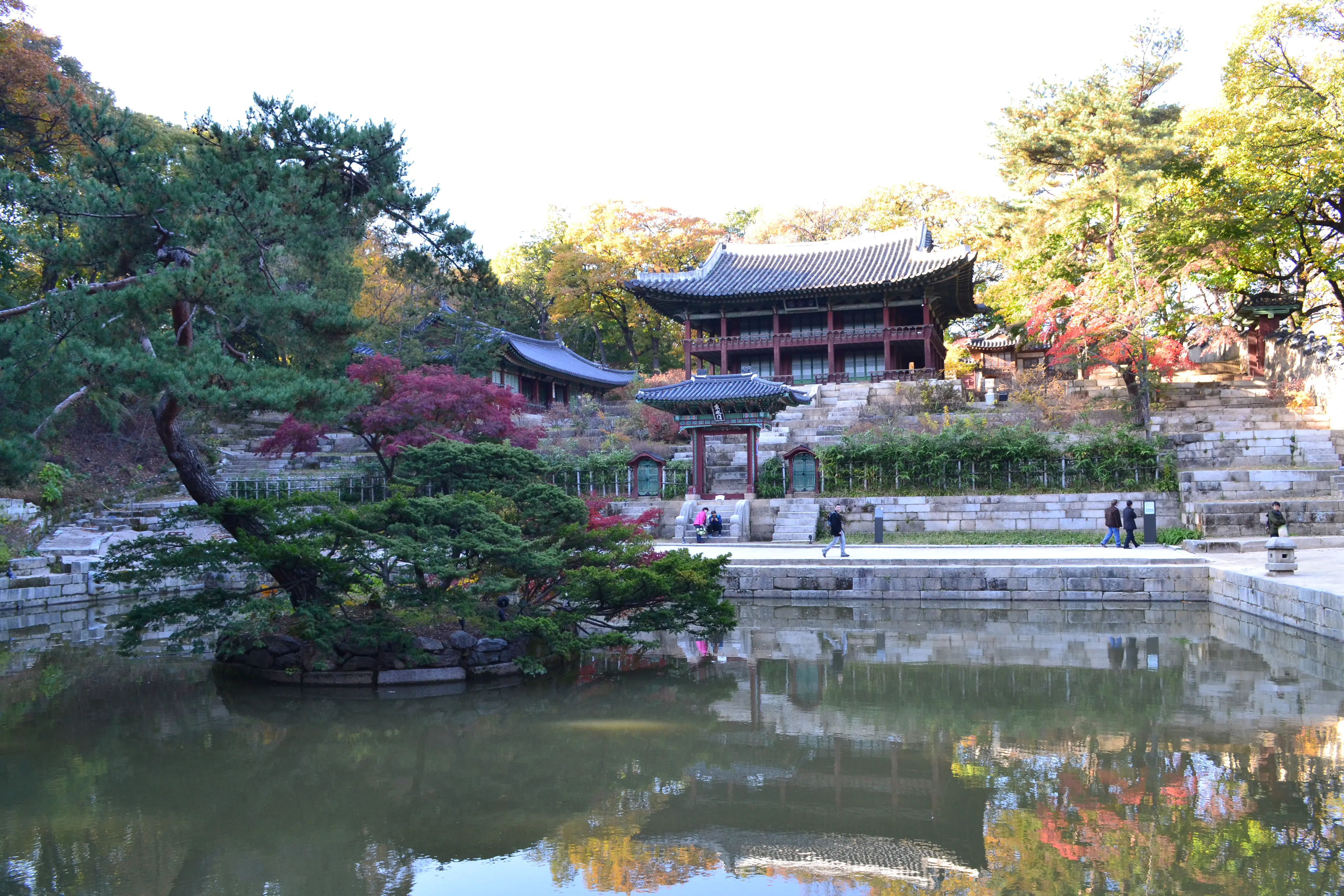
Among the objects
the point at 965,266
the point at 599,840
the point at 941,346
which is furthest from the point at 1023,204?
the point at 599,840

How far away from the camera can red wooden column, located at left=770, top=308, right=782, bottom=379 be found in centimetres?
3509

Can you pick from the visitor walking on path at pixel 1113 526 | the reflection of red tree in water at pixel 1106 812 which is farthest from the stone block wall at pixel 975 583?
the reflection of red tree in water at pixel 1106 812

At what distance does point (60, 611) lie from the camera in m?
16.7

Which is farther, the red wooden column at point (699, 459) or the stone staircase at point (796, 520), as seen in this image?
the red wooden column at point (699, 459)

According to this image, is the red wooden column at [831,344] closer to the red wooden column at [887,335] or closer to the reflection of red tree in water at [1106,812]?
the red wooden column at [887,335]

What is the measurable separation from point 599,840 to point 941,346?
33733 mm

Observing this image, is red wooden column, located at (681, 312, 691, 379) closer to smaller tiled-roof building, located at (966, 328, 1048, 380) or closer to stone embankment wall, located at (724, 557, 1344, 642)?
smaller tiled-roof building, located at (966, 328, 1048, 380)

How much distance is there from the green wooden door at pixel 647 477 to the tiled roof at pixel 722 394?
169 cm

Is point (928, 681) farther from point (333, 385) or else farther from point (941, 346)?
point (941, 346)

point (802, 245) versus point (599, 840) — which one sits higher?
point (802, 245)

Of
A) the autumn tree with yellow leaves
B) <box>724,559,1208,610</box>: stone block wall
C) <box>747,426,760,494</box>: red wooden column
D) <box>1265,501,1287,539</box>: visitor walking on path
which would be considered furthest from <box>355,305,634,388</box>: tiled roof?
<box>1265,501,1287,539</box>: visitor walking on path

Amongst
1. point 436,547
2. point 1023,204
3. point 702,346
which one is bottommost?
point 436,547

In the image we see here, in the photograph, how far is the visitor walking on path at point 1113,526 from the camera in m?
19.0

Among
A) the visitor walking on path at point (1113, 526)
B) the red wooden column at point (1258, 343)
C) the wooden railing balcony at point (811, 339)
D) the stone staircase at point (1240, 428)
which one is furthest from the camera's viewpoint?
the wooden railing balcony at point (811, 339)
